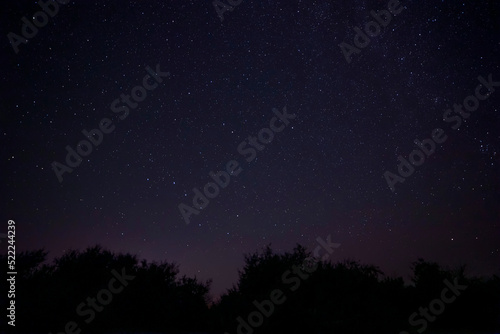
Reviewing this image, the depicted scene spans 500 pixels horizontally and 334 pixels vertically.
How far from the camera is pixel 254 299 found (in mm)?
13016

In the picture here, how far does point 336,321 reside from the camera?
11.1 metres

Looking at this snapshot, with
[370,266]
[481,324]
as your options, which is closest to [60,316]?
[370,266]

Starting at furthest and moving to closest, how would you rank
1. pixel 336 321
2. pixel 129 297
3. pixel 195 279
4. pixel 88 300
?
pixel 195 279 → pixel 129 297 → pixel 88 300 → pixel 336 321

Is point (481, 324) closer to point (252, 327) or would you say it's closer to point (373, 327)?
point (373, 327)

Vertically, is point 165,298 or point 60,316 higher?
point 60,316

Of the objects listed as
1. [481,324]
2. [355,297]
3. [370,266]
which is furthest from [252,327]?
[481,324]

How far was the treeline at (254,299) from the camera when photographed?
1158 centimetres

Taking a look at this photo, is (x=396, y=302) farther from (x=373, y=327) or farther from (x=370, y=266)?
(x=373, y=327)

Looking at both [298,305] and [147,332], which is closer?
[298,305]

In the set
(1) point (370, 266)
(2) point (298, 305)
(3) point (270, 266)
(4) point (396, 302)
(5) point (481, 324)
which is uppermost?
(3) point (270, 266)

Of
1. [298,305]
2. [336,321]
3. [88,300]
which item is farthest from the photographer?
[88,300]

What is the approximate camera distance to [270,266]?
46.0 ft

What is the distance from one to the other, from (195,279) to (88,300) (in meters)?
5.10

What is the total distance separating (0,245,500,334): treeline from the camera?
38.0ft
